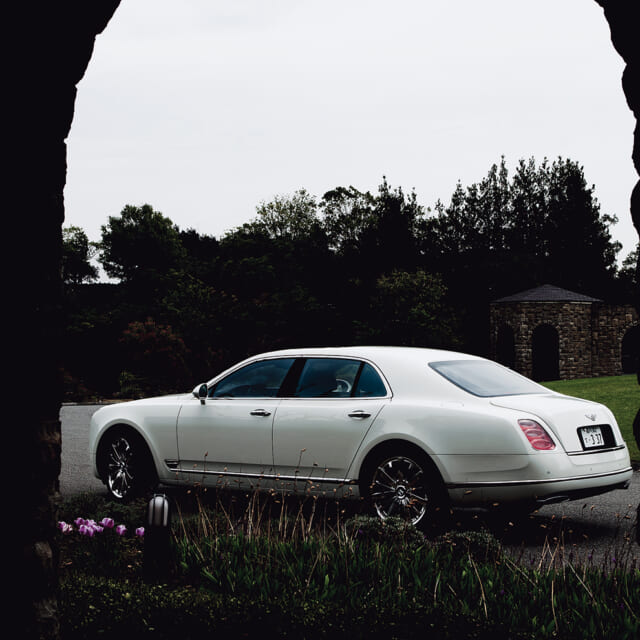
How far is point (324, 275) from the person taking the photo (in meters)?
52.6

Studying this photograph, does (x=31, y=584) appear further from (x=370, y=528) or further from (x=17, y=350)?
(x=370, y=528)

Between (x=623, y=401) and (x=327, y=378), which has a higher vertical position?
(x=327, y=378)

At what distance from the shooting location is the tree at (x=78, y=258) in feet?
219

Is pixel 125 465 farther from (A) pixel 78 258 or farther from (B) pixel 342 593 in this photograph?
(A) pixel 78 258

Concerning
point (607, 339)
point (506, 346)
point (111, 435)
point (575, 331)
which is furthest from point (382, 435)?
point (506, 346)

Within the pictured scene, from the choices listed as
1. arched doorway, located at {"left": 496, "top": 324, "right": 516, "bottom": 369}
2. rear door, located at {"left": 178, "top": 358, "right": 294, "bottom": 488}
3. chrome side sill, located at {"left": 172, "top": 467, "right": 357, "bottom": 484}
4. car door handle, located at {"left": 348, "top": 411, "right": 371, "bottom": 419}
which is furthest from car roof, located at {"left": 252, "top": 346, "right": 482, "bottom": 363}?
arched doorway, located at {"left": 496, "top": 324, "right": 516, "bottom": 369}

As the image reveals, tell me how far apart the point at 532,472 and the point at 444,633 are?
3204 mm

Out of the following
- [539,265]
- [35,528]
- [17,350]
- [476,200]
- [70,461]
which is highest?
[476,200]

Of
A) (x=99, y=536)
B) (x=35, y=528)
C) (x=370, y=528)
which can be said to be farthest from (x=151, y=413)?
(x=35, y=528)

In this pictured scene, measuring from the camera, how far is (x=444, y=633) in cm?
392

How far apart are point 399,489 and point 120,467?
134 inches

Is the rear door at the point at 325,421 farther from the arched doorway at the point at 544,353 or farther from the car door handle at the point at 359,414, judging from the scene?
the arched doorway at the point at 544,353

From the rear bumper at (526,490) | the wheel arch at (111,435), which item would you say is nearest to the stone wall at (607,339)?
the wheel arch at (111,435)

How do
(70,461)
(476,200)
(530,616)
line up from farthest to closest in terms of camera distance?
1. (476,200)
2. (70,461)
3. (530,616)
